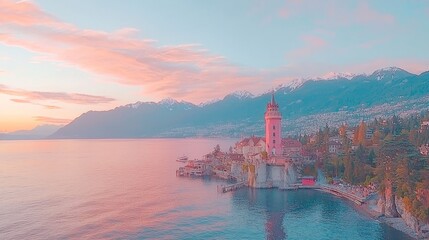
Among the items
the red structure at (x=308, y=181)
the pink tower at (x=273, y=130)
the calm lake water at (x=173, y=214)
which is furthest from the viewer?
the pink tower at (x=273, y=130)

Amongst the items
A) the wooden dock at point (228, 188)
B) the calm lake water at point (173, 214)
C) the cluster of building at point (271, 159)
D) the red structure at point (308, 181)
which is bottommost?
the calm lake water at point (173, 214)

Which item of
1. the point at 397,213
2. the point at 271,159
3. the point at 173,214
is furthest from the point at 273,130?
the point at 397,213

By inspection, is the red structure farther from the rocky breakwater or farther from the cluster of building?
the rocky breakwater

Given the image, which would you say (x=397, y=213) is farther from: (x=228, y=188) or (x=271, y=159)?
(x=228, y=188)

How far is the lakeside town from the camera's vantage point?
59906mm

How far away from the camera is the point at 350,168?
90.8 metres

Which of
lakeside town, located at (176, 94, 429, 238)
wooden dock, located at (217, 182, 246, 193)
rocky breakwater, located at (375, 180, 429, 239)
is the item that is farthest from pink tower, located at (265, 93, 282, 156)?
rocky breakwater, located at (375, 180, 429, 239)

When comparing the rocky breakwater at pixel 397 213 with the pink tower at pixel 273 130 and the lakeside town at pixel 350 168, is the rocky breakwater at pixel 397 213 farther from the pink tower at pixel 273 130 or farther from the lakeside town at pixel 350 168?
the pink tower at pixel 273 130

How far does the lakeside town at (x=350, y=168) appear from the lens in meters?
59.9

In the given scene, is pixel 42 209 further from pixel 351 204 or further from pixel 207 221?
pixel 351 204

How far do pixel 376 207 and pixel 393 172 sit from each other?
25.3 ft

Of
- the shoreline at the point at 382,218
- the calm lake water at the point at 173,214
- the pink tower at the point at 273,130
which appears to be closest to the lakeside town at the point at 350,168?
the pink tower at the point at 273,130

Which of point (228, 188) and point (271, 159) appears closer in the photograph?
point (228, 188)

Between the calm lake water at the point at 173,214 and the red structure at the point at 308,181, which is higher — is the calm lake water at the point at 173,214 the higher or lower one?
the lower one
